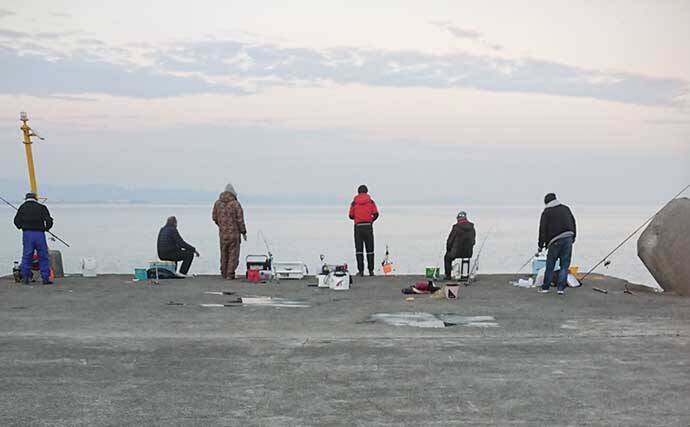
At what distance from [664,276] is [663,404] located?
9.01m

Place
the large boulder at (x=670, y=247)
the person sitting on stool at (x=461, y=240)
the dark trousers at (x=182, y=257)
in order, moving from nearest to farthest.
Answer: the large boulder at (x=670, y=247) → the person sitting on stool at (x=461, y=240) → the dark trousers at (x=182, y=257)

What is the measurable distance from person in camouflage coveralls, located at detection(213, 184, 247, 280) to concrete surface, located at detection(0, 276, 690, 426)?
3808 millimetres

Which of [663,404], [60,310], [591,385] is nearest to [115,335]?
[60,310]

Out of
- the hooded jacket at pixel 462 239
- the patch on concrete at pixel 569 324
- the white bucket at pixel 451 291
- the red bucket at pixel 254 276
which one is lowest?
the patch on concrete at pixel 569 324

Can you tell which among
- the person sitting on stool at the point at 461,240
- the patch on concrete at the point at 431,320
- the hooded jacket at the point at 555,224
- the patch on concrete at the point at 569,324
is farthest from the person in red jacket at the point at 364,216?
the patch on concrete at the point at 569,324

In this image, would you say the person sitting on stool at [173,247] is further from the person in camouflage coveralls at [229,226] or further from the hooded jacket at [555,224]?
the hooded jacket at [555,224]

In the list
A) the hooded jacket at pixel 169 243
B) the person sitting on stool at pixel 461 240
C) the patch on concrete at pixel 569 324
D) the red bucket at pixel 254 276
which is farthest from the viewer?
the hooded jacket at pixel 169 243

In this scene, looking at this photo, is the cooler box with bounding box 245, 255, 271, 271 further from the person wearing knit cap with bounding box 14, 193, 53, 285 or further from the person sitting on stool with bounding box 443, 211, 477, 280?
the person wearing knit cap with bounding box 14, 193, 53, 285

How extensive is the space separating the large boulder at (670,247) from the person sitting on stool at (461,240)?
3.62 metres

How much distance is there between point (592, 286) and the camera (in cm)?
1552

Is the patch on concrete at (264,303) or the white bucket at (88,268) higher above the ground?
the white bucket at (88,268)

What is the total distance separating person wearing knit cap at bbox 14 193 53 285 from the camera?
1523cm

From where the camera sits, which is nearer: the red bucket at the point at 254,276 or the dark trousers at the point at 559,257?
the dark trousers at the point at 559,257

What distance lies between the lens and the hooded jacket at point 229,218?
16.7 m
